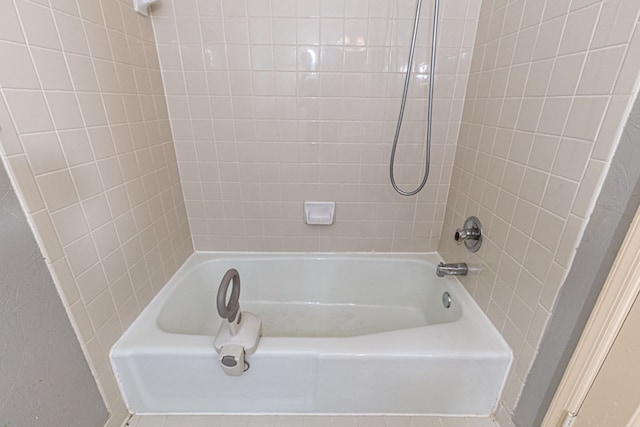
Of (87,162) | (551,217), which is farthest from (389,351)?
(87,162)

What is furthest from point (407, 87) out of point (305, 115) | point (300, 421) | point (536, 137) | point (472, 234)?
point (300, 421)

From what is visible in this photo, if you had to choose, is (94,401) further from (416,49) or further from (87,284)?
(416,49)

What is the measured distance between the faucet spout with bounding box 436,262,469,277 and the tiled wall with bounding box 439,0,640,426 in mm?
39

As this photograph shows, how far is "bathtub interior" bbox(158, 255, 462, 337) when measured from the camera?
4.94ft

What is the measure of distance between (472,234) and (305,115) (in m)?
0.88

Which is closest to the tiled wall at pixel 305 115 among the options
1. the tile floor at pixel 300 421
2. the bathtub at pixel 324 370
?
the bathtub at pixel 324 370

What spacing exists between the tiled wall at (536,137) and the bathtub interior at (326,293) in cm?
42

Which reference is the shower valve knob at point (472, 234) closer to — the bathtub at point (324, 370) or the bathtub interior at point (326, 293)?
the bathtub at point (324, 370)

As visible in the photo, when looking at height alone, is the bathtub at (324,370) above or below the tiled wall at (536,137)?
below

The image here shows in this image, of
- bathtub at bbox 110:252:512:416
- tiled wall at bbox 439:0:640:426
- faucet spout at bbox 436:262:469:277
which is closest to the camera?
tiled wall at bbox 439:0:640:426

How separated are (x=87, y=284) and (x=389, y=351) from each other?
97cm

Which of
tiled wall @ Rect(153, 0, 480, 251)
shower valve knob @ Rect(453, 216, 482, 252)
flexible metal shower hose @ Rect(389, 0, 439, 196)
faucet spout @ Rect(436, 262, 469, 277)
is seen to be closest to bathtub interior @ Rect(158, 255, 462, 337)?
tiled wall @ Rect(153, 0, 480, 251)

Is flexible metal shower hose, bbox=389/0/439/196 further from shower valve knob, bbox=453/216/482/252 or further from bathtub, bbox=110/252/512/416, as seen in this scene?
bathtub, bbox=110/252/512/416

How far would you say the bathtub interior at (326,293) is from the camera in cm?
151
